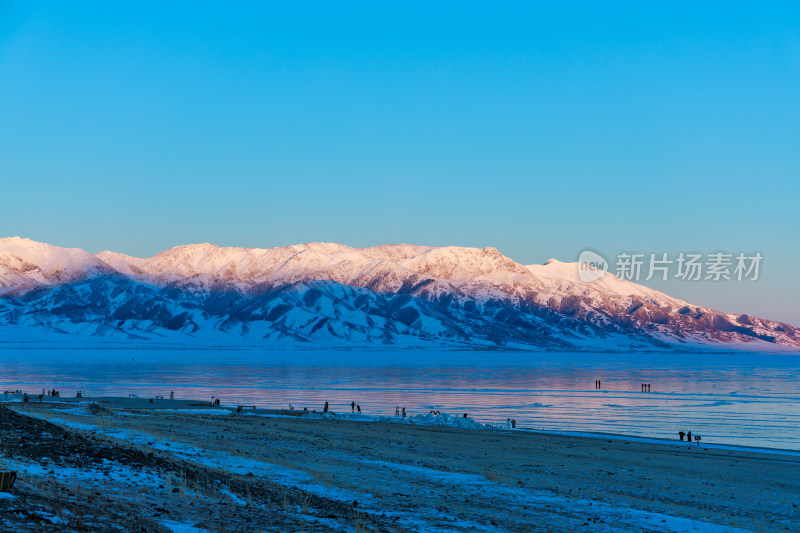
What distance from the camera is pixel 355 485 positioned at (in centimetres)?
1995

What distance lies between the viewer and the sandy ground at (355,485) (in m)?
13.9

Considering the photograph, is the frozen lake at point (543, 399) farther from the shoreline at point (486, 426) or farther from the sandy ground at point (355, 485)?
the sandy ground at point (355, 485)

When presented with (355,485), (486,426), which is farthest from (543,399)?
(355,485)

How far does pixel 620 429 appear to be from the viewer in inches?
1984

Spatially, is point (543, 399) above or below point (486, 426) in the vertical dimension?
above

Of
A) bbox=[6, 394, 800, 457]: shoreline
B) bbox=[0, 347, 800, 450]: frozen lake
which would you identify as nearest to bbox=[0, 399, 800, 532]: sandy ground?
bbox=[6, 394, 800, 457]: shoreline

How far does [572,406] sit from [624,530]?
54521 mm

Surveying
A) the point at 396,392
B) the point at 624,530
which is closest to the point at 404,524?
the point at 624,530

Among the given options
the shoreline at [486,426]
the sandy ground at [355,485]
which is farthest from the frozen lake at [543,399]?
the sandy ground at [355,485]

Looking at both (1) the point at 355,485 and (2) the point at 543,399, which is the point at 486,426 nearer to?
(1) the point at 355,485

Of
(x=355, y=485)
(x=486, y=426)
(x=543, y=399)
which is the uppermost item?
(x=355, y=485)

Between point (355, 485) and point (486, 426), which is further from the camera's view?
point (486, 426)

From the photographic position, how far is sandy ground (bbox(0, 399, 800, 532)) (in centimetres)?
1390

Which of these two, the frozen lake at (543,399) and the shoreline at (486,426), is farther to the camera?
the frozen lake at (543,399)
